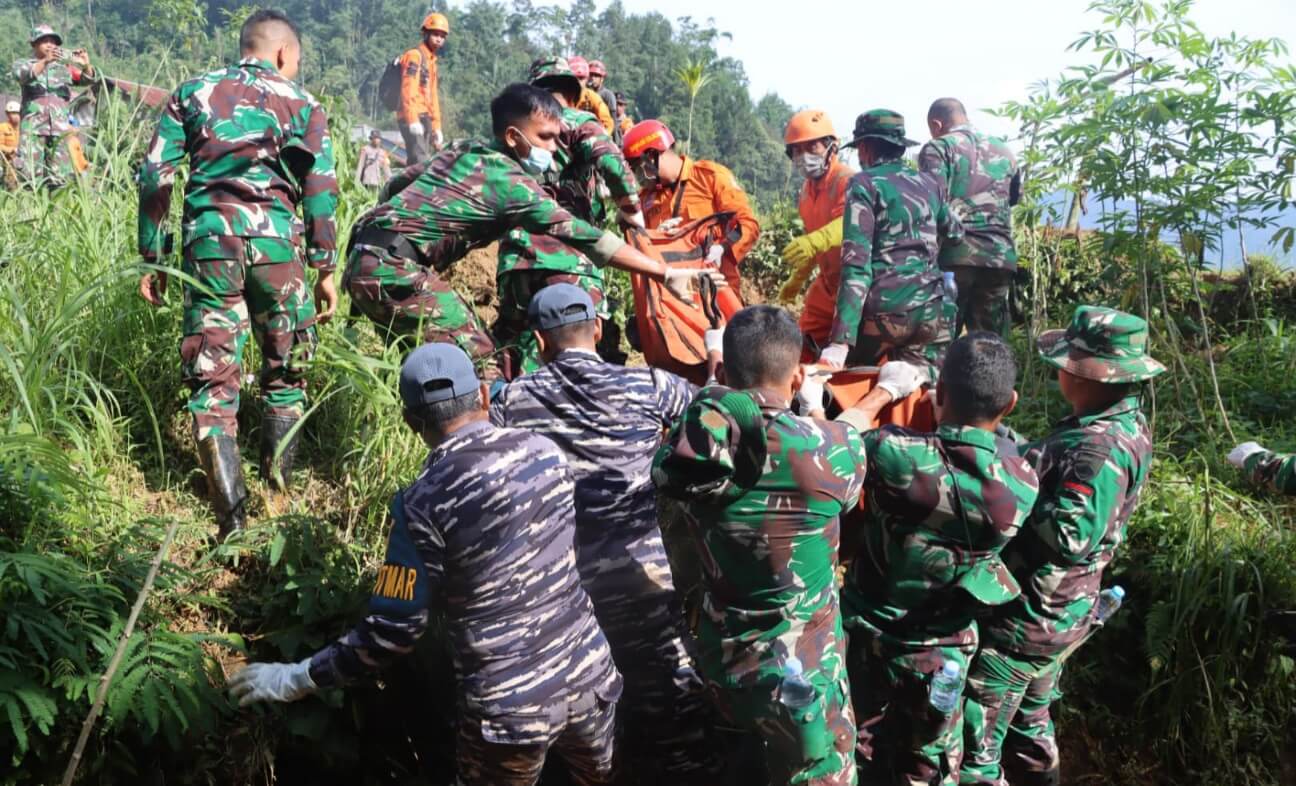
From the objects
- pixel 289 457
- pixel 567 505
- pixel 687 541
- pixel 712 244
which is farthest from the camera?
pixel 712 244

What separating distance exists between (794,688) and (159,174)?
2880 millimetres

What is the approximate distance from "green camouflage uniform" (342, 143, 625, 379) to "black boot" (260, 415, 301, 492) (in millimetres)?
612

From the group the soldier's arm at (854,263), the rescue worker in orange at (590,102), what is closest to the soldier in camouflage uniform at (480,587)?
the soldier's arm at (854,263)

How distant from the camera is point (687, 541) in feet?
11.7

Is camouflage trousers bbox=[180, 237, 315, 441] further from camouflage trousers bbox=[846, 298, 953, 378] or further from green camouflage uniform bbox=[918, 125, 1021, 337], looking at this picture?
green camouflage uniform bbox=[918, 125, 1021, 337]

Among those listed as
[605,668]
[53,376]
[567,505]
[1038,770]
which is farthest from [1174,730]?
[53,376]

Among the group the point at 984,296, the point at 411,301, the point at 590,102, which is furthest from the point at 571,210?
the point at 590,102

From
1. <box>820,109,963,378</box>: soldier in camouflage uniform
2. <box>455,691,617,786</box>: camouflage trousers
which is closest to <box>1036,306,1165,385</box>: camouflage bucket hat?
<box>820,109,963,378</box>: soldier in camouflage uniform

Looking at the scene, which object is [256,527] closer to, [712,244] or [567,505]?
[567,505]

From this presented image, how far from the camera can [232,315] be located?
360cm

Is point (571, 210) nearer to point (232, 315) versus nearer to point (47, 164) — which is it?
point (232, 315)

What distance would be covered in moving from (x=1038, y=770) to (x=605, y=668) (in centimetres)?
167

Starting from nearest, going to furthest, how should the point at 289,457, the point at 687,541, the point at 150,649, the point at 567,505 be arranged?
1. the point at 567,505
2. the point at 150,649
3. the point at 687,541
4. the point at 289,457

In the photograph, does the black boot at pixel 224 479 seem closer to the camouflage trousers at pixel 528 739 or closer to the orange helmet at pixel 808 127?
the camouflage trousers at pixel 528 739
